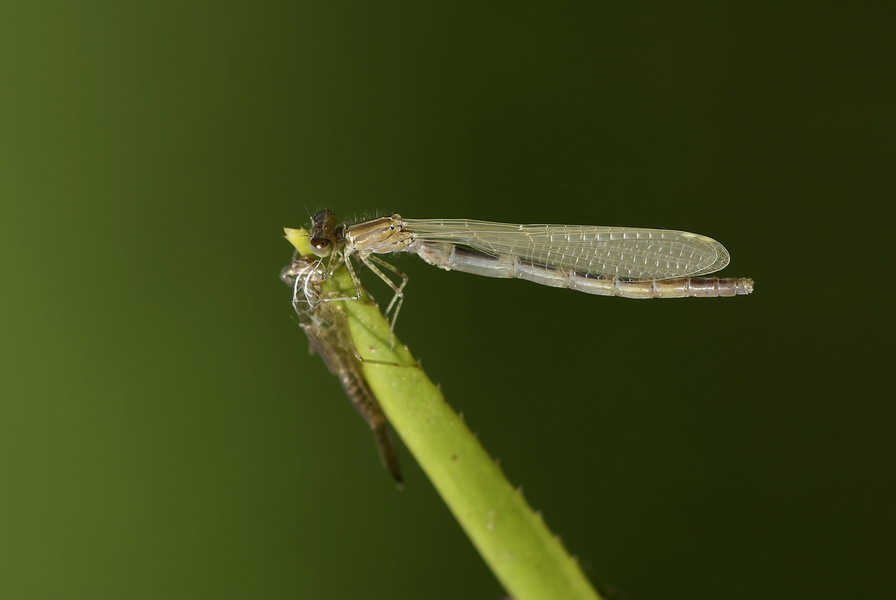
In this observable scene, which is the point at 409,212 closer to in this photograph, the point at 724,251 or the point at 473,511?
the point at 724,251

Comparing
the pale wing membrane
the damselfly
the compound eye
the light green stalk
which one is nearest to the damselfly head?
the compound eye

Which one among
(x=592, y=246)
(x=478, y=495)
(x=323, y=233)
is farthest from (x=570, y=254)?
(x=478, y=495)

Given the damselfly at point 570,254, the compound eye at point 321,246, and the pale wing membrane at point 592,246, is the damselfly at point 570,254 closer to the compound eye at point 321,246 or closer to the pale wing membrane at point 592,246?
the pale wing membrane at point 592,246

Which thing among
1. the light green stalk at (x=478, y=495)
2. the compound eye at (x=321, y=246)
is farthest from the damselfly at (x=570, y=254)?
the light green stalk at (x=478, y=495)

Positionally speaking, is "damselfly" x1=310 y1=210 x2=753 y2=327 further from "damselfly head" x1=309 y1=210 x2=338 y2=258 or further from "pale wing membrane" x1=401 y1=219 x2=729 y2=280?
"damselfly head" x1=309 y1=210 x2=338 y2=258

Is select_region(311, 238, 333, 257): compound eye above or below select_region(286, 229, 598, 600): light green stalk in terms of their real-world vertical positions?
above

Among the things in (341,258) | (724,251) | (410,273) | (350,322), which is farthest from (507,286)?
(350,322)
